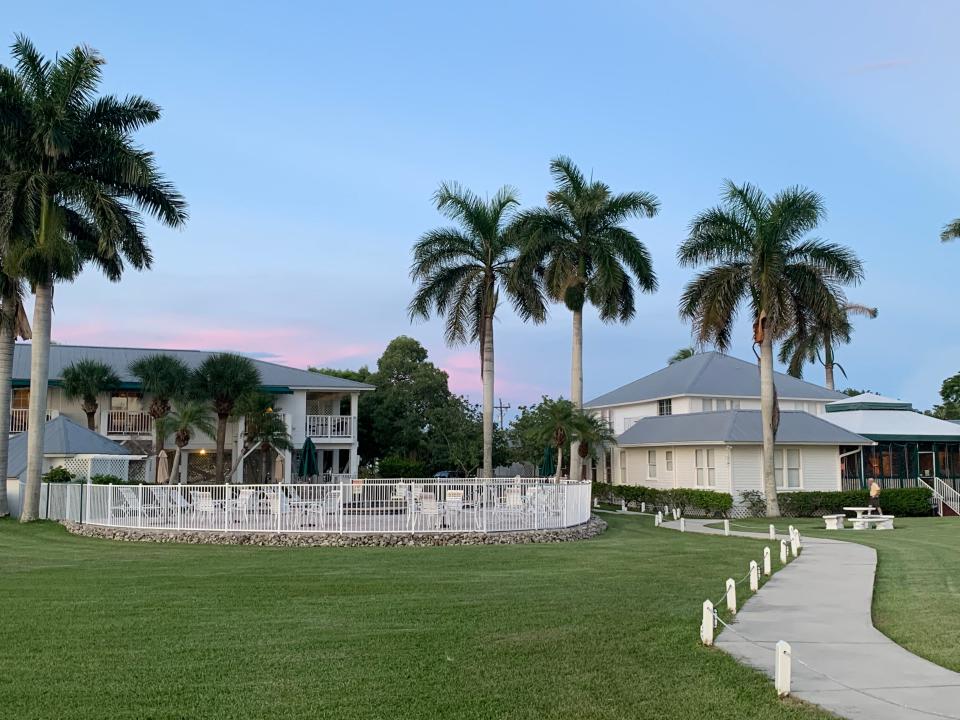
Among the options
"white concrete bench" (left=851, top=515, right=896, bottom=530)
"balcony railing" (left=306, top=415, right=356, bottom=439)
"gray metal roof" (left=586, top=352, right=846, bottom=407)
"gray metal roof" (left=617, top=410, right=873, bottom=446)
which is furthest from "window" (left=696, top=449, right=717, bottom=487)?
"balcony railing" (left=306, top=415, right=356, bottom=439)

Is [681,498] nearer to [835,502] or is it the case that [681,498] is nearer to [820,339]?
[835,502]

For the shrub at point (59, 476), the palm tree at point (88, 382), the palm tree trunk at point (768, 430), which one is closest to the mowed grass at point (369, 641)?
the shrub at point (59, 476)

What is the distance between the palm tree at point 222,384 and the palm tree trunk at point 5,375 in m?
8.47

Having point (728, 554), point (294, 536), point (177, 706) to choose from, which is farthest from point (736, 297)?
point (177, 706)

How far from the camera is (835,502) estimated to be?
1313 inches

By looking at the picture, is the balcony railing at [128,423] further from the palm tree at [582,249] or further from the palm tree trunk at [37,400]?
the palm tree at [582,249]

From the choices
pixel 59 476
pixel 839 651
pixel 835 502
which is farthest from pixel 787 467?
pixel 839 651

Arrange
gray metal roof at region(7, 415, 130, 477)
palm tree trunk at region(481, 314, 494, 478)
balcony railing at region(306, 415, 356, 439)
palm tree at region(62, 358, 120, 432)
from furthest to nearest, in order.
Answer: balcony railing at region(306, 415, 356, 439) → palm tree at region(62, 358, 120, 432) → palm tree trunk at region(481, 314, 494, 478) → gray metal roof at region(7, 415, 130, 477)

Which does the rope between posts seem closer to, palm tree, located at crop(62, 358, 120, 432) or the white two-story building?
the white two-story building

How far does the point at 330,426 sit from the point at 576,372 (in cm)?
1298

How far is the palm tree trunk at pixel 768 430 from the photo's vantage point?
104 feet

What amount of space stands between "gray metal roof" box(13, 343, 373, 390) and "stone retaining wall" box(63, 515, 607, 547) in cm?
1832

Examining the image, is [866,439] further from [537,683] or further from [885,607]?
[537,683]

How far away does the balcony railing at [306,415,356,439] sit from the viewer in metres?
39.8
